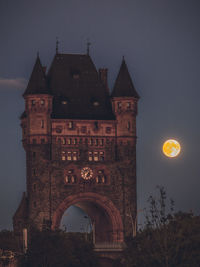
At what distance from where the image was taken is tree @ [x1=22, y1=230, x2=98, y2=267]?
17325cm

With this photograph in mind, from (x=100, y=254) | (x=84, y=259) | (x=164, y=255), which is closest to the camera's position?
(x=164, y=255)

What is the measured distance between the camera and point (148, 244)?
513ft

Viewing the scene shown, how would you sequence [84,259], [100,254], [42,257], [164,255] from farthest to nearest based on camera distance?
[100,254], [84,259], [42,257], [164,255]

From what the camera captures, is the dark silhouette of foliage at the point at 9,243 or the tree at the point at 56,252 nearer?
the tree at the point at 56,252

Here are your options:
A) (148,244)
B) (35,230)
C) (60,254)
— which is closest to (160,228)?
(148,244)

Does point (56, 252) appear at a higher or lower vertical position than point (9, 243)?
lower

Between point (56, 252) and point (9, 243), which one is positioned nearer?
point (56, 252)

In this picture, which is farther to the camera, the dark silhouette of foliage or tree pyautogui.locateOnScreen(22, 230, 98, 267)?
the dark silhouette of foliage

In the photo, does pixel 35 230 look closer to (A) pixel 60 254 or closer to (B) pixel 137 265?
(A) pixel 60 254

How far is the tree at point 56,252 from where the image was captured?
173250 mm

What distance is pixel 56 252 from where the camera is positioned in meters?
175

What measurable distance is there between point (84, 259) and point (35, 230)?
9.17 meters

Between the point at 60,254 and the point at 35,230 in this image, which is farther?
the point at 35,230

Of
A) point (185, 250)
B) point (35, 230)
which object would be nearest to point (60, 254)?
point (35, 230)
